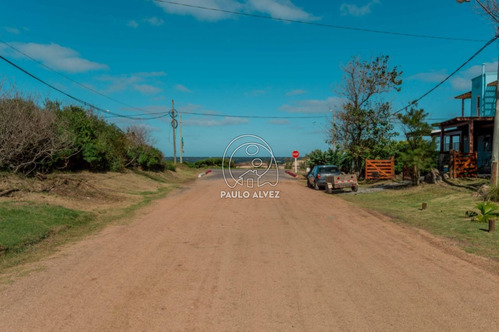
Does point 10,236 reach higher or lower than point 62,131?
lower

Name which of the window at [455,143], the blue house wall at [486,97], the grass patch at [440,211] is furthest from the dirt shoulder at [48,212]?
the blue house wall at [486,97]

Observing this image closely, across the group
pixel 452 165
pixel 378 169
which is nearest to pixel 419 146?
pixel 452 165

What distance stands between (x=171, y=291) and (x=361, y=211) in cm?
946

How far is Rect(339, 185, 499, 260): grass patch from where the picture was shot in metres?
7.94

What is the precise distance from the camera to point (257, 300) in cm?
473

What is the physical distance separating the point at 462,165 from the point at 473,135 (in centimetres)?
314

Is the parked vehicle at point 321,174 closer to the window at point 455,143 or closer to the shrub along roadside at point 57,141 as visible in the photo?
the shrub along roadside at point 57,141

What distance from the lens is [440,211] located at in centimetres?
1196

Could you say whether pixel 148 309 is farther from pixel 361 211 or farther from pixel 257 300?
pixel 361 211

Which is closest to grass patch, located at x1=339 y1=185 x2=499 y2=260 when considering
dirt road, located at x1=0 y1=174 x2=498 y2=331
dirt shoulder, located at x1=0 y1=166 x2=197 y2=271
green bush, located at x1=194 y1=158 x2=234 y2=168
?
dirt road, located at x1=0 y1=174 x2=498 y2=331

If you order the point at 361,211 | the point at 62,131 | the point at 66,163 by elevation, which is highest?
the point at 62,131

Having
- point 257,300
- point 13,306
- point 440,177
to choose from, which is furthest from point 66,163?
point 440,177

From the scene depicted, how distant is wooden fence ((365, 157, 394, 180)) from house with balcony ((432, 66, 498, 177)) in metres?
3.50

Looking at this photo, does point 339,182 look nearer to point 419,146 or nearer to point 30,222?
point 419,146
